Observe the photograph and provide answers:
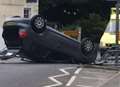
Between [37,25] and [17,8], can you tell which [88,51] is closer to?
[37,25]

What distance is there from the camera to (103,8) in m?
55.0

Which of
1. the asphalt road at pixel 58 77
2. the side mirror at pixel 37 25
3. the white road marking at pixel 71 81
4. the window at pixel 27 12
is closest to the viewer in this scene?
the white road marking at pixel 71 81

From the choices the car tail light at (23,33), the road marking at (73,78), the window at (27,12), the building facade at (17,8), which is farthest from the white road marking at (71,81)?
the window at (27,12)

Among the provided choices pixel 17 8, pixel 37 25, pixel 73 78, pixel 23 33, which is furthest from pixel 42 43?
pixel 17 8

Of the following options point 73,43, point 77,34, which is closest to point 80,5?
point 77,34

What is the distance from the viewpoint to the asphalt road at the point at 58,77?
15320 millimetres

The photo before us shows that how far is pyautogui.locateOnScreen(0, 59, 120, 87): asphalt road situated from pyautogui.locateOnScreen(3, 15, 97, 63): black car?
2545mm

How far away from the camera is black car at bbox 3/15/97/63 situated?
846 inches

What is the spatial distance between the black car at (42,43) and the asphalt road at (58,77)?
2.54 meters

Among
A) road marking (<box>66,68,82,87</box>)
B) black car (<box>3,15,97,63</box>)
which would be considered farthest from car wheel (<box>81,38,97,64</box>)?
road marking (<box>66,68,82,87</box>)

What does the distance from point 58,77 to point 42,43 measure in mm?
5389

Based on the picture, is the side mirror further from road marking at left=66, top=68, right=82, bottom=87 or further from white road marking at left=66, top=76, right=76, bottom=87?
white road marking at left=66, top=76, right=76, bottom=87

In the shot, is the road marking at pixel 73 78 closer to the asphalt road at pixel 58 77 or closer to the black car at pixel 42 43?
the asphalt road at pixel 58 77

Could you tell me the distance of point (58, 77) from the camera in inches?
648
